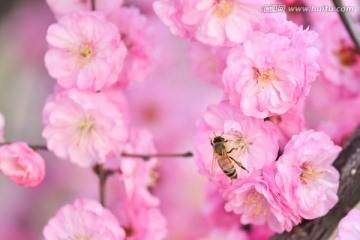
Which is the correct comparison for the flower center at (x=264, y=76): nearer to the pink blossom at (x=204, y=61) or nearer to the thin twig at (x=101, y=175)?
the pink blossom at (x=204, y=61)

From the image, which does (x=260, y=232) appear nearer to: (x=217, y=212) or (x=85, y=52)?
(x=217, y=212)

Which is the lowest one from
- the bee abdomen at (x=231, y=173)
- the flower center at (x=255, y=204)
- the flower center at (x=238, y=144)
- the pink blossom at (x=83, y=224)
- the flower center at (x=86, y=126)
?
the pink blossom at (x=83, y=224)

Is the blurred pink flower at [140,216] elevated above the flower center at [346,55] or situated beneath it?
situated beneath

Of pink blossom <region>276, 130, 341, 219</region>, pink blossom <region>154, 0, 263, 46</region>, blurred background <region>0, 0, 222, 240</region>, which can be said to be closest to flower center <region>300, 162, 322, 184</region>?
pink blossom <region>276, 130, 341, 219</region>

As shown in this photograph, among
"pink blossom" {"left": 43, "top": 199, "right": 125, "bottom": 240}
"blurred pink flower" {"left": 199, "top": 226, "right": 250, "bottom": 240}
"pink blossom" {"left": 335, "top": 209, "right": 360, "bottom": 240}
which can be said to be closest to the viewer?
"pink blossom" {"left": 335, "top": 209, "right": 360, "bottom": 240}

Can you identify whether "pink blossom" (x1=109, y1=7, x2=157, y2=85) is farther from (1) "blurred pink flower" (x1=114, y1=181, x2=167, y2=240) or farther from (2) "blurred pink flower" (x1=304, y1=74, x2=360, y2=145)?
(2) "blurred pink flower" (x1=304, y1=74, x2=360, y2=145)

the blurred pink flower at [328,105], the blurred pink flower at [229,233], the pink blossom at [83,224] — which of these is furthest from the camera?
the blurred pink flower at [328,105]

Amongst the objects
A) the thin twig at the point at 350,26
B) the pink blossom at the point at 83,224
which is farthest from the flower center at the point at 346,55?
the pink blossom at the point at 83,224
